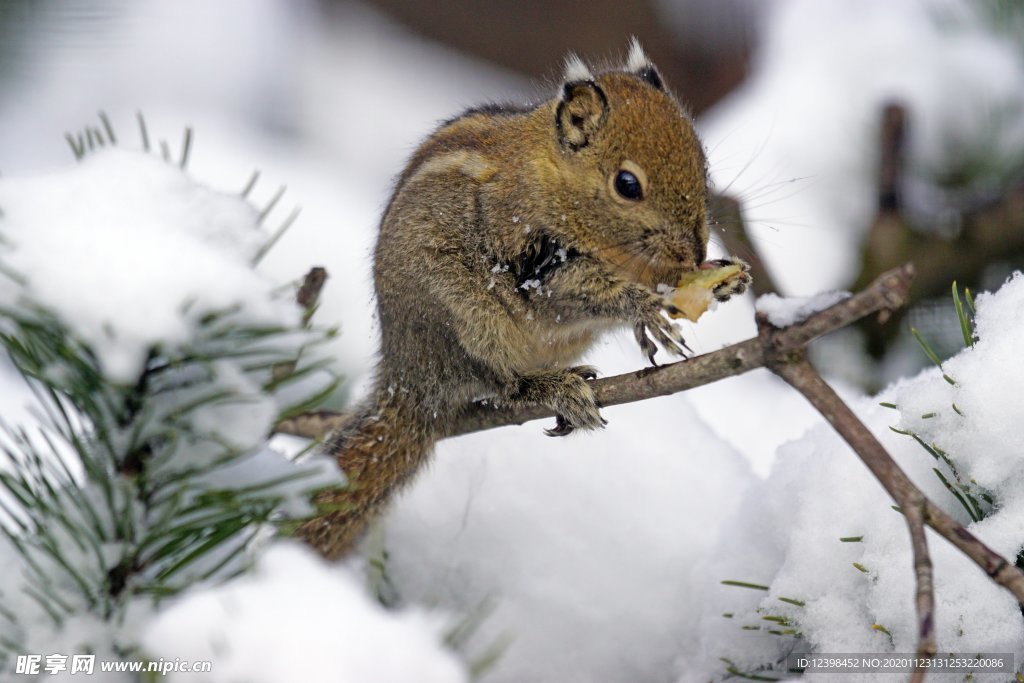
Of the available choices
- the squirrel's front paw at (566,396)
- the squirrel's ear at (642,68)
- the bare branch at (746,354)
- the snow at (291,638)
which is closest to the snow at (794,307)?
the bare branch at (746,354)

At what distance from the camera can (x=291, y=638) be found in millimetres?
705

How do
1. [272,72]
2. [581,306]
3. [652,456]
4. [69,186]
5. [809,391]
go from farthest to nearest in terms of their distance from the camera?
[272,72]
[581,306]
[652,456]
[809,391]
[69,186]

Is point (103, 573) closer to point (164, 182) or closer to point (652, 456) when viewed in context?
point (164, 182)

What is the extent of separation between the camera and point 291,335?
0.76m

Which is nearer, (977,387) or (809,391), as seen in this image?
(809,391)

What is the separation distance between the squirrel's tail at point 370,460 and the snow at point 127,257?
773 mm

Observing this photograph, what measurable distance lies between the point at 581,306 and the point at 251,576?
3.47 feet

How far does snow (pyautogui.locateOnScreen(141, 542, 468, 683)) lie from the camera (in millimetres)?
695

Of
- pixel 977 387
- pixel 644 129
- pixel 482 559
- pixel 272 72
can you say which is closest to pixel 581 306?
pixel 644 129

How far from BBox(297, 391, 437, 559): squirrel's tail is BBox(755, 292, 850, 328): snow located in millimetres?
761

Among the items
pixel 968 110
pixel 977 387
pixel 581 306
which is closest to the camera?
pixel 977 387

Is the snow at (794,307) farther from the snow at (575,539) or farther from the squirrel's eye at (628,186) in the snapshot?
the squirrel's eye at (628,186)

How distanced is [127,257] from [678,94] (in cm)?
273

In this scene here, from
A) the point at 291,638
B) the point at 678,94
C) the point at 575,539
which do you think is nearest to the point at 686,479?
the point at 575,539
